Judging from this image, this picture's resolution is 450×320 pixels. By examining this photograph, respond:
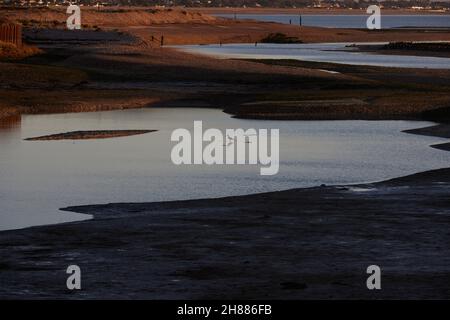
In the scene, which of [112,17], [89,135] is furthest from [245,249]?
[112,17]

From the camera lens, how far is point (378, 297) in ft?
43.4

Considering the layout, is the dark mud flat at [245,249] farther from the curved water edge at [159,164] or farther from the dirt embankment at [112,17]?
the dirt embankment at [112,17]

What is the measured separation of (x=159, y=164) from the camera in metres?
26.1

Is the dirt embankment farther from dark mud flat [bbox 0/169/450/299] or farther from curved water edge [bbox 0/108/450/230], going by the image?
dark mud flat [bbox 0/169/450/299]

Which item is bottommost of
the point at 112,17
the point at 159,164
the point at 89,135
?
the point at 159,164

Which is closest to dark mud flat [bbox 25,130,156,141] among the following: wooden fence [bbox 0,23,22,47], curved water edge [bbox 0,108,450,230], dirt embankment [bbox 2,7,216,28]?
curved water edge [bbox 0,108,450,230]

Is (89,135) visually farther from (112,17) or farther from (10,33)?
(112,17)

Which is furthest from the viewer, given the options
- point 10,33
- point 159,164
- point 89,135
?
point 10,33

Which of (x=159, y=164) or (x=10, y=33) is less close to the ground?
(x=10, y=33)

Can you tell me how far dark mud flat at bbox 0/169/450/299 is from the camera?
13703mm

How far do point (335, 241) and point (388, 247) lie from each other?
0.75m

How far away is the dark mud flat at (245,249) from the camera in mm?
13703

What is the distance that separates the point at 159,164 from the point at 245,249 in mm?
10205

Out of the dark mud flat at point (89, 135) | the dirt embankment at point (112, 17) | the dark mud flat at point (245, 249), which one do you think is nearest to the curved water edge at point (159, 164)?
the dark mud flat at point (89, 135)
